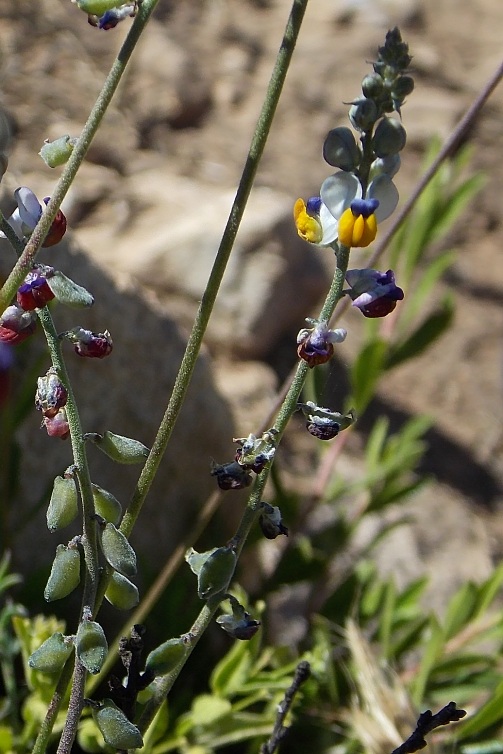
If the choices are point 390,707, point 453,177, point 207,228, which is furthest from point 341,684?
point 207,228

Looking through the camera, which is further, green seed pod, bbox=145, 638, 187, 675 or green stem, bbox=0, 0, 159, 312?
green seed pod, bbox=145, 638, 187, 675

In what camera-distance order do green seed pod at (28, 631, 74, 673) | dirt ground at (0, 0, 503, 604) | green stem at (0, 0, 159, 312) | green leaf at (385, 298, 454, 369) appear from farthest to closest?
dirt ground at (0, 0, 503, 604), green leaf at (385, 298, 454, 369), green seed pod at (28, 631, 74, 673), green stem at (0, 0, 159, 312)

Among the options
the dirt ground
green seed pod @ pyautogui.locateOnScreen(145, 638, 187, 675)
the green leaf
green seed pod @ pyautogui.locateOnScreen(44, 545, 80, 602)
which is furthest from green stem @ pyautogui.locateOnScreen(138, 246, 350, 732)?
the dirt ground

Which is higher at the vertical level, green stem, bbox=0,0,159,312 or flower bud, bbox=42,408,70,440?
green stem, bbox=0,0,159,312

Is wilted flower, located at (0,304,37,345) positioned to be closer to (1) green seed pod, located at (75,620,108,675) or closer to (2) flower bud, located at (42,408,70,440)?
(2) flower bud, located at (42,408,70,440)

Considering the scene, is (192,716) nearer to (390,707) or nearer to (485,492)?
(390,707)

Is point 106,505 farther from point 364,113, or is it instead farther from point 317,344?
point 364,113

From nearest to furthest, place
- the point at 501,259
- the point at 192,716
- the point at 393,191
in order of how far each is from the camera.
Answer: the point at 393,191, the point at 192,716, the point at 501,259
